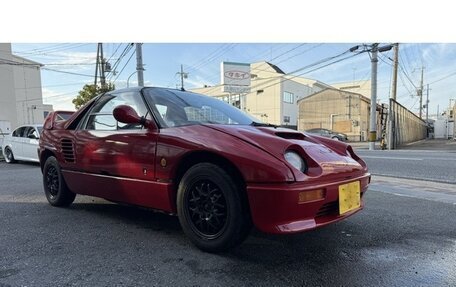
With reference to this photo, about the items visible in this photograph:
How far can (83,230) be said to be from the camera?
3355 millimetres

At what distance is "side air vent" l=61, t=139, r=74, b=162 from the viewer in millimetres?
3939

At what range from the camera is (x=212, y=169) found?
2.57 metres

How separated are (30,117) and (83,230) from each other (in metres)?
36.6

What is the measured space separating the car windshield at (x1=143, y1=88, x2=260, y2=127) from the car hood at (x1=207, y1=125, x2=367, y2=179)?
0.48m

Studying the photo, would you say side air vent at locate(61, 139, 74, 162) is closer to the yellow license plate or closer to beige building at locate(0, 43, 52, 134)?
the yellow license plate

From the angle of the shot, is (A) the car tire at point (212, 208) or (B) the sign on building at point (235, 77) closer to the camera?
(A) the car tire at point (212, 208)

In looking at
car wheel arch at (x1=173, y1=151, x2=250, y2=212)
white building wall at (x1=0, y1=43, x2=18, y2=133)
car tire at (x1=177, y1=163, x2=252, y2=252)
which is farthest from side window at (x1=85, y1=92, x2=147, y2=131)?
white building wall at (x1=0, y1=43, x2=18, y2=133)

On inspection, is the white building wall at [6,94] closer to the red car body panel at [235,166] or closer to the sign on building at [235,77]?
the sign on building at [235,77]

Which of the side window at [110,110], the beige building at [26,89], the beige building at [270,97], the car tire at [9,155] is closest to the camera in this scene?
the side window at [110,110]

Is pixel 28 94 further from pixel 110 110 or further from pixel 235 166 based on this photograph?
pixel 235 166

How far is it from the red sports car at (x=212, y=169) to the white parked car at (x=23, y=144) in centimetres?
738

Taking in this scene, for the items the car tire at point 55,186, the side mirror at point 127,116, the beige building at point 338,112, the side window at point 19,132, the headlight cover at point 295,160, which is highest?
the beige building at point 338,112

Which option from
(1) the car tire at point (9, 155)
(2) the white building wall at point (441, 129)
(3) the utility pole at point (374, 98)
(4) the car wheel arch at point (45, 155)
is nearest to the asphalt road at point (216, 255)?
(4) the car wheel arch at point (45, 155)

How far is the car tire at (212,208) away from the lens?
247 cm
